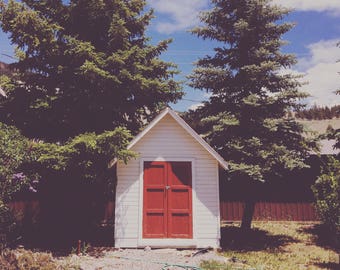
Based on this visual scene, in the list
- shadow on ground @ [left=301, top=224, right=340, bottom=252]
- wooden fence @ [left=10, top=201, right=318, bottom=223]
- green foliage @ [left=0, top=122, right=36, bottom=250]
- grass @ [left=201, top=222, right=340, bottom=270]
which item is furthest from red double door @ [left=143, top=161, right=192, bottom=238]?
wooden fence @ [left=10, top=201, right=318, bottom=223]

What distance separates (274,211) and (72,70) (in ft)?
40.7

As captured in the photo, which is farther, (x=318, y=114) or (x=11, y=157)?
(x=318, y=114)

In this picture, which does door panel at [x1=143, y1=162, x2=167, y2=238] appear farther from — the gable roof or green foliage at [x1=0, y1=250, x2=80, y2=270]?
green foliage at [x1=0, y1=250, x2=80, y2=270]

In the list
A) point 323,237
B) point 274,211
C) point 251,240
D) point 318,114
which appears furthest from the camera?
point 318,114

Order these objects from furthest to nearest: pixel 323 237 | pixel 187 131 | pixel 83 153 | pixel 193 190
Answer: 1. pixel 323 237
2. pixel 187 131
3. pixel 193 190
4. pixel 83 153

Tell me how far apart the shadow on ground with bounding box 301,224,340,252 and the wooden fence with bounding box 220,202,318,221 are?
3.03 feet

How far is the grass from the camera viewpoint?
1012cm

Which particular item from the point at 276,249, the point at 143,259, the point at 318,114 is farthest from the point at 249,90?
the point at 318,114

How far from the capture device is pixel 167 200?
39.4 ft

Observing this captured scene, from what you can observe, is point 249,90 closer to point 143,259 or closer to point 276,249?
point 276,249

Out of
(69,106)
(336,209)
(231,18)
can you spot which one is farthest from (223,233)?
(231,18)

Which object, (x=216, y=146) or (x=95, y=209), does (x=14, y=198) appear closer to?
(x=95, y=209)

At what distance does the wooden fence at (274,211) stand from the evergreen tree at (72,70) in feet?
26.0

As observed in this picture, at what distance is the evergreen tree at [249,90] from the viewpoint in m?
12.7
